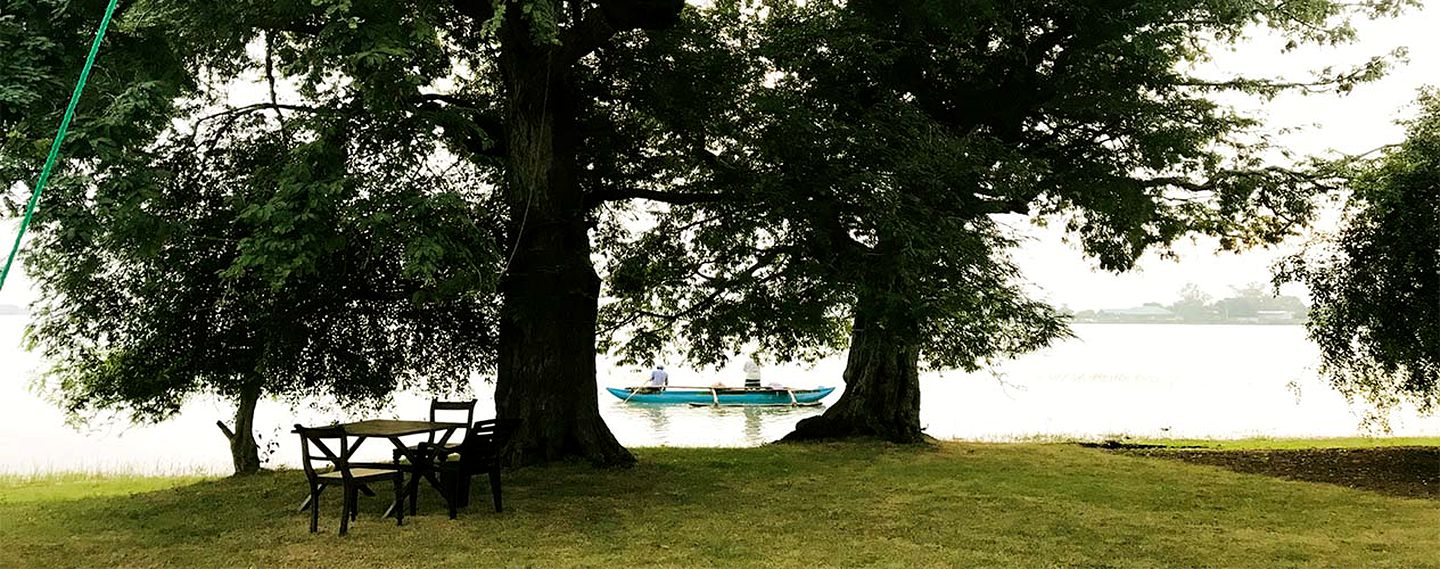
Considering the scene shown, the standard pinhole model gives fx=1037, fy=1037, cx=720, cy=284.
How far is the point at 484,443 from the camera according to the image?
24.8 ft

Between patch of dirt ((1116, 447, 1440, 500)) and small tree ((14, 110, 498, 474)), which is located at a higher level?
small tree ((14, 110, 498, 474))

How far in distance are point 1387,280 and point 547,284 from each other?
8.22m

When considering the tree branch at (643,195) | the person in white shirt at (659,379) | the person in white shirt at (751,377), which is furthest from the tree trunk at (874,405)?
the person in white shirt at (659,379)

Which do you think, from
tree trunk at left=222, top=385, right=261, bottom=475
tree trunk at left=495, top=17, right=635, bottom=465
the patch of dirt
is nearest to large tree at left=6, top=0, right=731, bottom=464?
tree trunk at left=495, top=17, right=635, bottom=465

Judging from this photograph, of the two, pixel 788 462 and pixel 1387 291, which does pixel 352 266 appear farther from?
pixel 1387 291

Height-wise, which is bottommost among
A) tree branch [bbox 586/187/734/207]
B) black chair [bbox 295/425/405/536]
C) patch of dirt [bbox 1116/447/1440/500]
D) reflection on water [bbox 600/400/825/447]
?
patch of dirt [bbox 1116/447/1440/500]

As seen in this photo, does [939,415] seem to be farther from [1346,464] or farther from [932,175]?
[932,175]

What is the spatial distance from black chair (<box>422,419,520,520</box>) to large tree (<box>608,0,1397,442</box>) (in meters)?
2.66

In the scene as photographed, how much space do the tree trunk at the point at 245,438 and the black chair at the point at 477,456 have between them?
4336 mm

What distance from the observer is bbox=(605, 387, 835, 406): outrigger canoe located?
89.6ft

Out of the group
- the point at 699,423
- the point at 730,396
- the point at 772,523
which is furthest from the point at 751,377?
the point at 772,523

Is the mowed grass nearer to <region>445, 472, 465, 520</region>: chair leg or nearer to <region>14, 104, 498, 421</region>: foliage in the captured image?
<region>445, 472, 465, 520</region>: chair leg

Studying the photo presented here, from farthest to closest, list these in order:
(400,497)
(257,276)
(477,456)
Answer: (257,276), (477,456), (400,497)

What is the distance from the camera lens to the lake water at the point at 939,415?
13062mm
